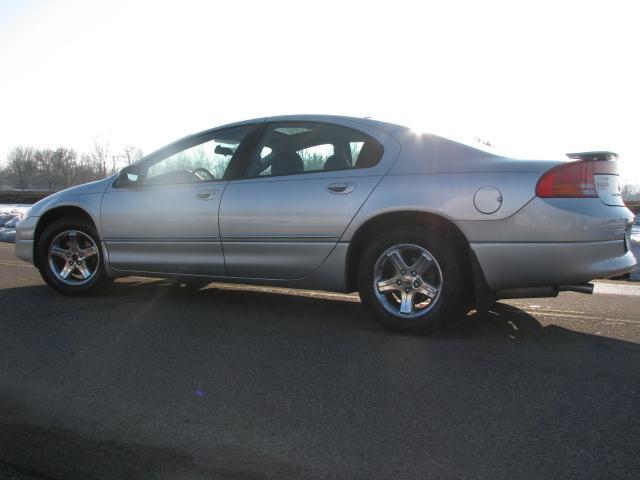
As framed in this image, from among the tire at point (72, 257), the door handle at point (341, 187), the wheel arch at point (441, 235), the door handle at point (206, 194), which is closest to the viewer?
the wheel arch at point (441, 235)

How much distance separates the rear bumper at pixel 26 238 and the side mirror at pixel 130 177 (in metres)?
1.04

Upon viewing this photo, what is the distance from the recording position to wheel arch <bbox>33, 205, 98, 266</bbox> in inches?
217

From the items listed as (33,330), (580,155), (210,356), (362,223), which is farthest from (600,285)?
(33,330)

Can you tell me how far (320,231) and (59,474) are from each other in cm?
256

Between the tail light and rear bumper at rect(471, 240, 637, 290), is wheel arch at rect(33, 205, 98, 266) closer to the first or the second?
rear bumper at rect(471, 240, 637, 290)

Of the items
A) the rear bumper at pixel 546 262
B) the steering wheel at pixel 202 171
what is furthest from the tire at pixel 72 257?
the rear bumper at pixel 546 262

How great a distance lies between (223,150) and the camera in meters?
5.06

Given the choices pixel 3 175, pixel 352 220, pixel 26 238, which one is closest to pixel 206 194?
pixel 352 220

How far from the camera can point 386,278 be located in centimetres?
415

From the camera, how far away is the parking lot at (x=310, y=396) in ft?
7.23

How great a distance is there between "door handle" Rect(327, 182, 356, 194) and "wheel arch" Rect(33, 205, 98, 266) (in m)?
2.53

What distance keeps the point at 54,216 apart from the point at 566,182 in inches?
181

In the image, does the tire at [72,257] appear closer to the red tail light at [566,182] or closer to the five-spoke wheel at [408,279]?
the five-spoke wheel at [408,279]

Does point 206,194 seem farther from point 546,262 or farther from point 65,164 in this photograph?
point 65,164
